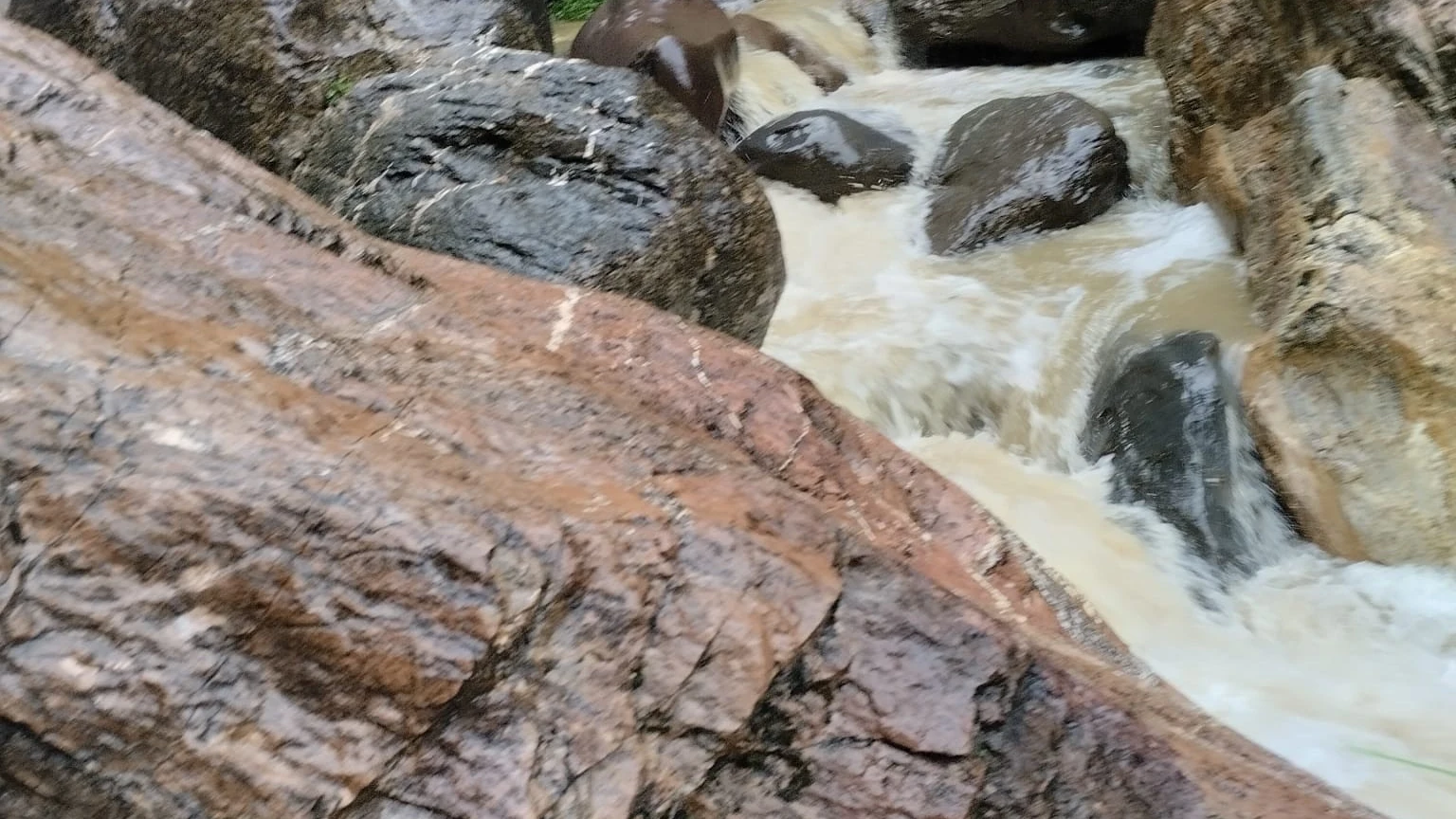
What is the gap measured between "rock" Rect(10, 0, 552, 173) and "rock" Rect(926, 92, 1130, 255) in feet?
10.2

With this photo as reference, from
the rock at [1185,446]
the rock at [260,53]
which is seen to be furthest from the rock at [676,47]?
the rock at [1185,446]

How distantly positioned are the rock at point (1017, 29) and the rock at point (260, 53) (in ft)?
16.6

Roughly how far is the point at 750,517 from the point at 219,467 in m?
0.84

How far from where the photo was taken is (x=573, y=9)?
10.8 m

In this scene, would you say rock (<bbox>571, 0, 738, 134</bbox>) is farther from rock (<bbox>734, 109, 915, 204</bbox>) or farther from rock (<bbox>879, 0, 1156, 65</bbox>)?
rock (<bbox>879, 0, 1156, 65</bbox>)

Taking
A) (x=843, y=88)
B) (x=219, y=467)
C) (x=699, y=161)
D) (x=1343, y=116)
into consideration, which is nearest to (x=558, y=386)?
(x=219, y=467)

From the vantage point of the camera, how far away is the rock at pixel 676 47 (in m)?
7.27

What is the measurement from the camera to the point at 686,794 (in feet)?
4.77

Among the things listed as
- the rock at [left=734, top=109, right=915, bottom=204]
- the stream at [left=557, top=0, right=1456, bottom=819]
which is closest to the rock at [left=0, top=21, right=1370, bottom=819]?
the stream at [left=557, top=0, right=1456, bottom=819]

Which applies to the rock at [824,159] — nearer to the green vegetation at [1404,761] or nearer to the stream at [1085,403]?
the stream at [1085,403]

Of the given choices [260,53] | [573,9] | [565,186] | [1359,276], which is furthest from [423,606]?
[573,9]

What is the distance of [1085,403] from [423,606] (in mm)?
4006

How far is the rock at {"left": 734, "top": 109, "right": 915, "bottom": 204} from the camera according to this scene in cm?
686

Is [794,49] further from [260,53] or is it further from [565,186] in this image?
[565,186]
